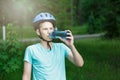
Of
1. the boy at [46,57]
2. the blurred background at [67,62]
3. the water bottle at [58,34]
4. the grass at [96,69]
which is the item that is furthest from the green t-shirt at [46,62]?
the grass at [96,69]

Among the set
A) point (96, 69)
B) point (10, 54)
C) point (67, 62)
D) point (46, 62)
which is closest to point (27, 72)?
point (46, 62)

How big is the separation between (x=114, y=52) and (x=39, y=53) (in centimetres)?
1317

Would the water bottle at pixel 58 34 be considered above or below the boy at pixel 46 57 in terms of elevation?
above

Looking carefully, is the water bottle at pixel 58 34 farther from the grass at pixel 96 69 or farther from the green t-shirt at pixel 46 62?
Result: the grass at pixel 96 69

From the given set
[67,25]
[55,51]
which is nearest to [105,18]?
[67,25]

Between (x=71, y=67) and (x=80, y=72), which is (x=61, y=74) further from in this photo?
(x=71, y=67)

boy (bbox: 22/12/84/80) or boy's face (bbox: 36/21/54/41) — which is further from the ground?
boy's face (bbox: 36/21/54/41)

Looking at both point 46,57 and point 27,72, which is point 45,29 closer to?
point 46,57

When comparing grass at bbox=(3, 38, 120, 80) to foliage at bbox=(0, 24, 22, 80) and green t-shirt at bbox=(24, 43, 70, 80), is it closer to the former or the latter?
foliage at bbox=(0, 24, 22, 80)

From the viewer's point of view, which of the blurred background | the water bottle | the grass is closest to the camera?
the water bottle

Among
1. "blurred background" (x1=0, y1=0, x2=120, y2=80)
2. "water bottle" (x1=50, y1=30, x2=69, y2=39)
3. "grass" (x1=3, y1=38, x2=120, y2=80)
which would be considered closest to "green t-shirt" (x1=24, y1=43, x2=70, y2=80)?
"water bottle" (x1=50, y1=30, x2=69, y2=39)

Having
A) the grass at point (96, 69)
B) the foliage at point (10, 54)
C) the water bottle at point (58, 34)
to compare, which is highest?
the water bottle at point (58, 34)

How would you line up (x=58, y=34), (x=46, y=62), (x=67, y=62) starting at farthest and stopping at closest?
(x=67, y=62) < (x=46, y=62) < (x=58, y=34)

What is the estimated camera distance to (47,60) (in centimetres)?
480
